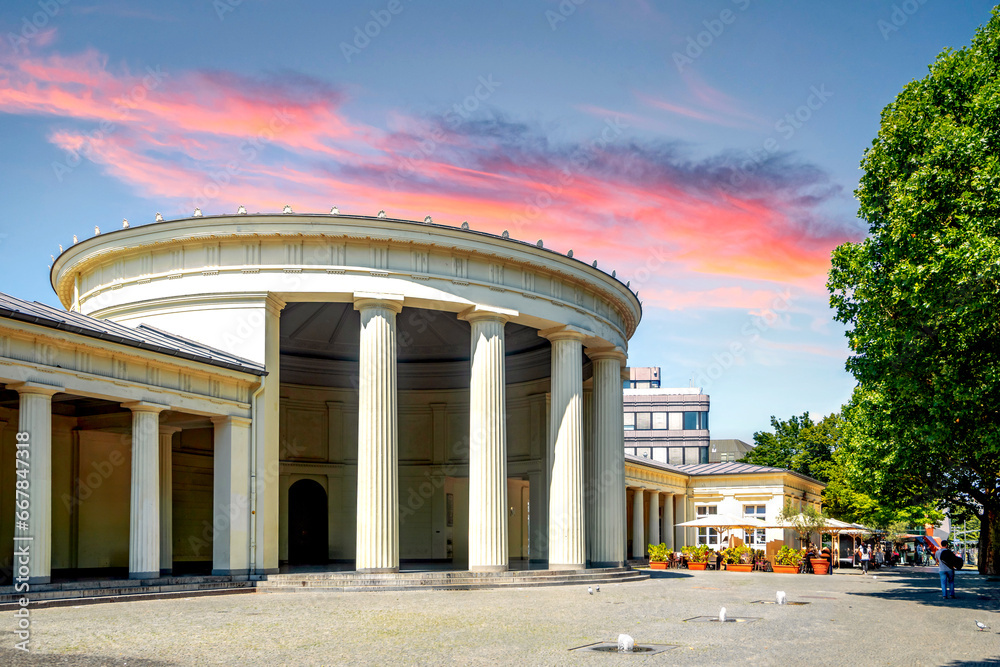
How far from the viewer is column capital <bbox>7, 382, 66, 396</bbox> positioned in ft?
69.5

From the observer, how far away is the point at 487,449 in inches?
1186

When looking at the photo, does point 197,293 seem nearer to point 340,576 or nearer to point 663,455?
point 340,576

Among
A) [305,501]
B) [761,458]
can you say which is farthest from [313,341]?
[761,458]

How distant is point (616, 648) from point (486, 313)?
18.4m

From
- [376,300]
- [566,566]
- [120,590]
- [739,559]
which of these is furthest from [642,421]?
[120,590]

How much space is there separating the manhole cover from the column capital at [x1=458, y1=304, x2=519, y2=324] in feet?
58.5

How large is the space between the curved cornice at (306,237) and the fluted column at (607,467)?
21.2 ft

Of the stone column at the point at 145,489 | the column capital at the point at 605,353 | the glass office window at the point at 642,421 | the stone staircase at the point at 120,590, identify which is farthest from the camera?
the glass office window at the point at 642,421

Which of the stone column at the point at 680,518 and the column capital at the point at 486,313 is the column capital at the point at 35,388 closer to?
the column capital at the point at 486,313

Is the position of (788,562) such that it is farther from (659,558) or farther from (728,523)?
(659,558)

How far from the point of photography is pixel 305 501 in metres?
43.2

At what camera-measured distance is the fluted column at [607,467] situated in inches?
1422

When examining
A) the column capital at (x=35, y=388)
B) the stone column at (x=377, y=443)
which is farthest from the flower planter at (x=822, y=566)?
the column capital at (x=35, y=388)

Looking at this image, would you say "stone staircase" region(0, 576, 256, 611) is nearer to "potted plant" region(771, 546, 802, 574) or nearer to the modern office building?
"potted plant" region(771, 546, 802, 574)
